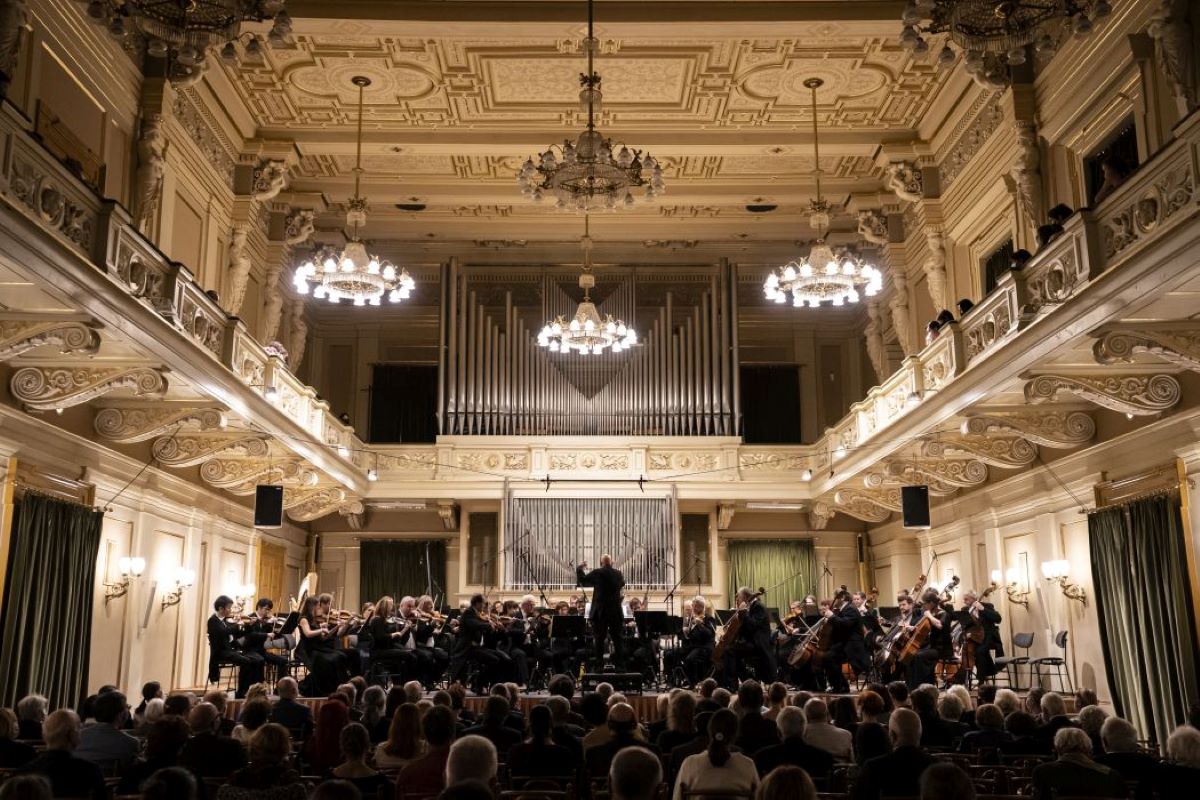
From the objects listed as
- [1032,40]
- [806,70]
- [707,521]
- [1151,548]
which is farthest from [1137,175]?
[707,521]

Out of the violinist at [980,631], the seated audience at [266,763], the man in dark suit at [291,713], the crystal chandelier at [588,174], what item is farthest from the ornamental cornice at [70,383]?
the violinist at [980,631]

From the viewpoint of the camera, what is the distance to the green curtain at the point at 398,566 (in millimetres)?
18875

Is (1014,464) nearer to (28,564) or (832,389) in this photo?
(832,389)

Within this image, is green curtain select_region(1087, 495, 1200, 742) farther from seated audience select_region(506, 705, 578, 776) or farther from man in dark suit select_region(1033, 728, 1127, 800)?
seated audience select_region(506, 705, 578, 776)

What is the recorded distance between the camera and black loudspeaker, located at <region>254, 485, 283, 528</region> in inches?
534

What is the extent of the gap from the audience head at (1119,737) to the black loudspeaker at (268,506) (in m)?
10.4

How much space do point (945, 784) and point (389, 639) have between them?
8801 millimetres

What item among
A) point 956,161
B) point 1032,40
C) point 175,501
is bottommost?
point 175,501

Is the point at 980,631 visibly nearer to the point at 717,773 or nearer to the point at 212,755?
the point at 717,773

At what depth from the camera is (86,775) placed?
15.8ft

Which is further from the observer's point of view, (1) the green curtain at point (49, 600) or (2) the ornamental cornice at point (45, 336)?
(1) the green curtain at point (49, 600)

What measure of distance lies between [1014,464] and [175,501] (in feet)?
31.3

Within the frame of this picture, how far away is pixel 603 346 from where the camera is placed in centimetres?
1448

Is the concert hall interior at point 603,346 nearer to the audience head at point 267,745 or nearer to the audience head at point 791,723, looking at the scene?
the audience head at point 791,723
